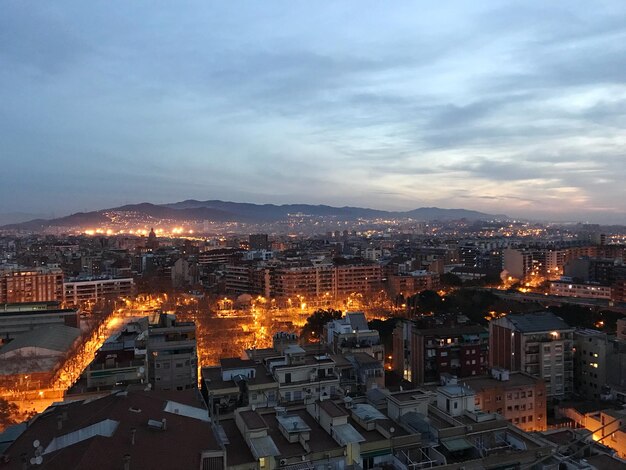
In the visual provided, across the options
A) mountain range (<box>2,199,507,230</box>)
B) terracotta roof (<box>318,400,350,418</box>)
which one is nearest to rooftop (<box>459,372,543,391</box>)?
terracotta roof (<box>318,400,350,418</box>)

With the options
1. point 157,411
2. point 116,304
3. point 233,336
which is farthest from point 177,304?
point 157,411

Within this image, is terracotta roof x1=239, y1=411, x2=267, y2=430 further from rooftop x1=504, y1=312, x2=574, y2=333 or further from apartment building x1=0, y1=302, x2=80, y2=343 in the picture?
apartment building x1=0, y1=302, x2=80, y2=343

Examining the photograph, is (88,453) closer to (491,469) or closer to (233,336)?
(491,469)

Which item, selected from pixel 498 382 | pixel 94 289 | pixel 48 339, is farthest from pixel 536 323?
pixel 94 289

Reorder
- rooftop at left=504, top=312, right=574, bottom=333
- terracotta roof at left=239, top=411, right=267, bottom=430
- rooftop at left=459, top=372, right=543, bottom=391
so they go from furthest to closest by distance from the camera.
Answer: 1. rooftop at left=504, top=312, right=574, bottom=333
2. rooftop at left=459, top=372, right=543, bottom=391
3. terracotta roof at left=239, top=411, right=267, bottom=430

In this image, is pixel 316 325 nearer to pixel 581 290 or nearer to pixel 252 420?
pixel 252 420

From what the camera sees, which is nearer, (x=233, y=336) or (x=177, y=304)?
(x=233, y=336)
